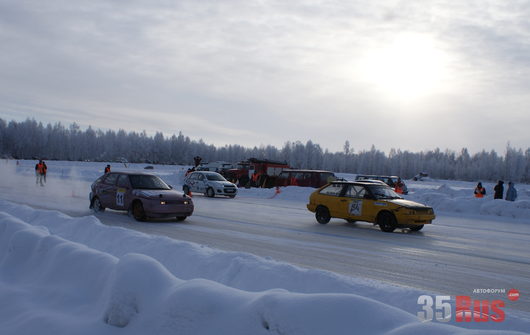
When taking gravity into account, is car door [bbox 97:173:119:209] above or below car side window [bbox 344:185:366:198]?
below

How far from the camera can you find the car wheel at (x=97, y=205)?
16.0 meters

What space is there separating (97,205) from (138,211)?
277 cm

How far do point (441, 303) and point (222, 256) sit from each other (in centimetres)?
341

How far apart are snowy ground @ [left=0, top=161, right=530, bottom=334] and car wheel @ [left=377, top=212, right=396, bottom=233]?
0.26 meters

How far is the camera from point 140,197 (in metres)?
14.2

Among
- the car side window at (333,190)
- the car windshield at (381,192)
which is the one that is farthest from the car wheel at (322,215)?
the car windshield at (381,192)

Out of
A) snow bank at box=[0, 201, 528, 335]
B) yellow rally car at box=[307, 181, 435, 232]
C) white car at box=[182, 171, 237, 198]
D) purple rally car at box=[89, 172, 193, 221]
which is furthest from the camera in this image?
white car at box=[182, 171, 237, 198]

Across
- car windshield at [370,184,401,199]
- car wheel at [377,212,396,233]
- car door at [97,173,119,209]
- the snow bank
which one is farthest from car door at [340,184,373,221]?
car door at [97,173,119,209]

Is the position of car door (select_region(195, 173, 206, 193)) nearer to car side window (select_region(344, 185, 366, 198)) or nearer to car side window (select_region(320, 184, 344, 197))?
car side window (select_region(320, 184, 344, 197))

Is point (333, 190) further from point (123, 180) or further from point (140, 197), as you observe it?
point (123, 180)

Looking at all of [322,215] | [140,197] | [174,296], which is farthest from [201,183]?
[174,296]

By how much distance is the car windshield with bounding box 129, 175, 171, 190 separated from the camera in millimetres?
14984

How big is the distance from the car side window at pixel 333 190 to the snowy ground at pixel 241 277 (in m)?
1.66

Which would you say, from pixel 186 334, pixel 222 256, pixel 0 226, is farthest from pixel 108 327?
pixel 0 226
